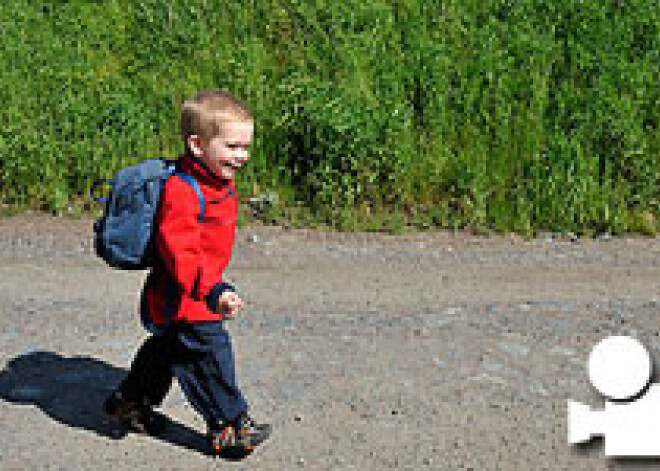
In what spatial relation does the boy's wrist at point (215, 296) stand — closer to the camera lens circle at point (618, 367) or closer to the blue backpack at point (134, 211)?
the blue backpack at point (134, 211)

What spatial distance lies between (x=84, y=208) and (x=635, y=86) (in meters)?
4.21

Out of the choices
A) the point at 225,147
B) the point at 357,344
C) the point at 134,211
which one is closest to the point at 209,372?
the point at 134,211

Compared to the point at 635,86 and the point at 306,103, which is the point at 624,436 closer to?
the point at 306,103

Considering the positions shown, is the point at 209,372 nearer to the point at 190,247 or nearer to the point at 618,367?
the point at 190,247

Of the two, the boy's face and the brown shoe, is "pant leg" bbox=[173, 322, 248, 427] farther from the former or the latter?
the boy's face

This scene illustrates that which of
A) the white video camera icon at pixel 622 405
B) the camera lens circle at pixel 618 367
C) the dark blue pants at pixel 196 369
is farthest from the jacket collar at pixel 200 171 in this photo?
the camera lens circle at pixel 618 367

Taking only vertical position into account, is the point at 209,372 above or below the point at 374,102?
below

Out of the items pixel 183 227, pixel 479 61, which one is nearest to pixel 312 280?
pixel 183 227

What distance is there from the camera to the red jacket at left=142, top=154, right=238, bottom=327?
12.2 ft

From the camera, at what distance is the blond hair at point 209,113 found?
3725mm

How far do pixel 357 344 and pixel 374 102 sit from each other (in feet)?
10.4

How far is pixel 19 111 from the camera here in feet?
25.4

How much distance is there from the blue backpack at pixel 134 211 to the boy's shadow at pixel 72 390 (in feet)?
2.79

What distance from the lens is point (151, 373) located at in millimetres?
4160
